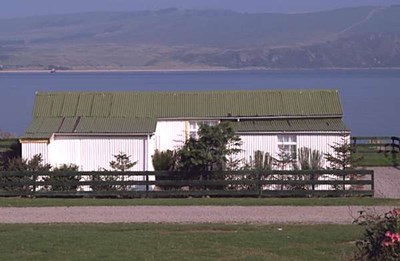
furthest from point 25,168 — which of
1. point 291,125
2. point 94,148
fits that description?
point 291,125

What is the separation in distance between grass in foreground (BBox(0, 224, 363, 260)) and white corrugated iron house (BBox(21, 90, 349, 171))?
12.3 meters

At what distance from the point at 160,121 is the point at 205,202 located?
9159 millimetres

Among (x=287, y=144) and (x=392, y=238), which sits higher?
(x=287, y=144)

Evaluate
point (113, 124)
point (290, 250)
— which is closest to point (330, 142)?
point (113, 124)

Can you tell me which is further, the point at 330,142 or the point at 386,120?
the point at 386,120

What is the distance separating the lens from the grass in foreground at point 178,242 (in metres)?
16.6

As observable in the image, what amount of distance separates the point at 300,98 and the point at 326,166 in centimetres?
403

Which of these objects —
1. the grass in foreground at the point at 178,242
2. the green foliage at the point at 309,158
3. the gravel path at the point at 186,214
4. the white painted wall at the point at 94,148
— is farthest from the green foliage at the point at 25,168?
the green foliage at the point at 309,158

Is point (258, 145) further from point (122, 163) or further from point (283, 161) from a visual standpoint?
point (122, 163)

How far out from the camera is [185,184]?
29406mm

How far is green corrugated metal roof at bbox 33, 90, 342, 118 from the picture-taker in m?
36.1

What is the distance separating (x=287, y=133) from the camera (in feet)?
113

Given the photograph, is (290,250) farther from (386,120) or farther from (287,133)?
(386,120)

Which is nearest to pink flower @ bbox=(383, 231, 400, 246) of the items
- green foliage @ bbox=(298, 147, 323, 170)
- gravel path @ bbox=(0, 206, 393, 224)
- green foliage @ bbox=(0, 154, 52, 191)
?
gravel path @ bbox=(0, 206, 393, 224)
